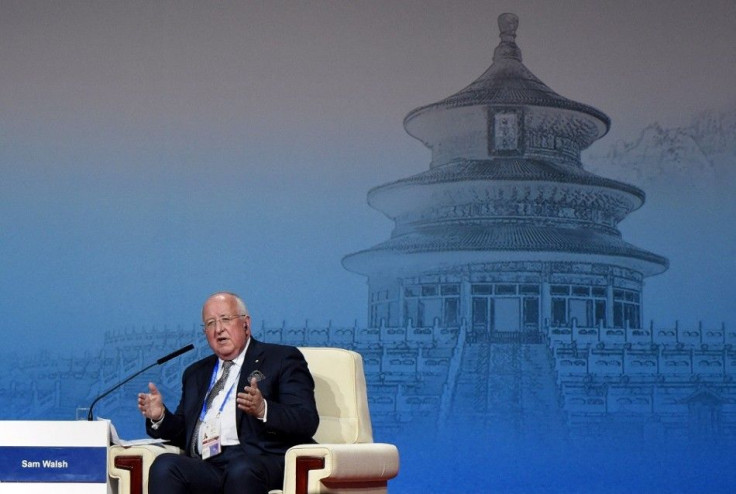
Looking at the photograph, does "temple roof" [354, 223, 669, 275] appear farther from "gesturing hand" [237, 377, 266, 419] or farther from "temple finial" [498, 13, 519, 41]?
"gesturing hand" [237, 377, 266, 419]

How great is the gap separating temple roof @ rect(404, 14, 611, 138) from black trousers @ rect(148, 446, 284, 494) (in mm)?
3758

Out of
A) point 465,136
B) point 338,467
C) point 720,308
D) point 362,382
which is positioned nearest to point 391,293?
point 465,136

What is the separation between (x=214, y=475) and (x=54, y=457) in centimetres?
66

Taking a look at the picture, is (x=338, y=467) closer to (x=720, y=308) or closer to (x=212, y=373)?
(x=212, y=373)

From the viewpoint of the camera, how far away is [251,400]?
358 cm

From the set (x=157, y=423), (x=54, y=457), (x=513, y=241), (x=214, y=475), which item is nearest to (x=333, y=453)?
(x=214, y=475)

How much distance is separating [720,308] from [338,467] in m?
4.14

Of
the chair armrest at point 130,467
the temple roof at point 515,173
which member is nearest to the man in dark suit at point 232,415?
the chair armrest at point 130,467

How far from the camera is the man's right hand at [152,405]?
12.7ft

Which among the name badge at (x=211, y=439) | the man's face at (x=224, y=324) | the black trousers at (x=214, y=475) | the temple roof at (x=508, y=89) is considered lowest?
the black trousers at (x=214, y=475)

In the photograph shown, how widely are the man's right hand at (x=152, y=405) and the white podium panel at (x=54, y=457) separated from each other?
0.55 meters

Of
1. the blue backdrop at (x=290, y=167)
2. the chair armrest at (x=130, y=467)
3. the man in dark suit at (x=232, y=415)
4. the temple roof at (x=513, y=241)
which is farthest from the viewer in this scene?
the temple roof at (x=513, y=241)

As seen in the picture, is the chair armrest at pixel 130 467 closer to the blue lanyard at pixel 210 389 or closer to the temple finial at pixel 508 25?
the blue lanyard at pixel 210 389

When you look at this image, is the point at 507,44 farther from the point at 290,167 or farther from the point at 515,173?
the point at 290,167
